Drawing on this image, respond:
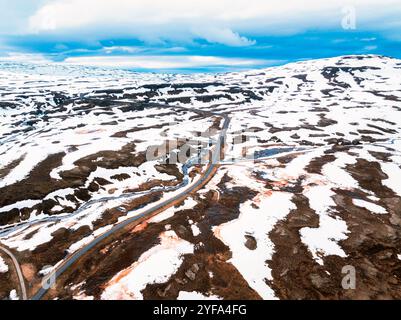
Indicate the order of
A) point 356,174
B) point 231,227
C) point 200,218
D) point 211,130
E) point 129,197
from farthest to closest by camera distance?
1. point 211,130
2. point 356,174
3. point 129,197
4. point 200,218
5. point 231,227

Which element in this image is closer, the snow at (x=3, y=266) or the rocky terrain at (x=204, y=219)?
the rocky terrain at (x=204, y=219)

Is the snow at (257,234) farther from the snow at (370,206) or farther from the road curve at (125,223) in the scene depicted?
the road curve at (125,223)

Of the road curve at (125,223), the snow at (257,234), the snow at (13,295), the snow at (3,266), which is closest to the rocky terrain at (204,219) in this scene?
the snow at (3,266)

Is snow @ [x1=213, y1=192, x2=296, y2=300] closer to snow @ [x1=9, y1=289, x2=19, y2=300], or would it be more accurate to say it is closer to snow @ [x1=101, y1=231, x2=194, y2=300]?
snow @ [x1=101, y1=231, x2=194, y2=300]

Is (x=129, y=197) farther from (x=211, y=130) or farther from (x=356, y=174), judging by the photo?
(x=211, y=130)

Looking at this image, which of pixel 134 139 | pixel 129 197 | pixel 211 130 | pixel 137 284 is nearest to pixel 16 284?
pixel 137 284

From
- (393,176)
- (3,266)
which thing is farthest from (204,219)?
(393,176)

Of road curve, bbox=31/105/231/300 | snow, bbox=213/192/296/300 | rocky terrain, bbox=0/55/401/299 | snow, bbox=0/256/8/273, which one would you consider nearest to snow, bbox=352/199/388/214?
rocky terrain, bbox=0/55/401/299
